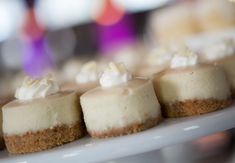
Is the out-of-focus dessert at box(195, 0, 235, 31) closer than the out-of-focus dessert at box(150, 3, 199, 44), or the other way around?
the out-of-focus dessert at box(195, 0, 235, 31)

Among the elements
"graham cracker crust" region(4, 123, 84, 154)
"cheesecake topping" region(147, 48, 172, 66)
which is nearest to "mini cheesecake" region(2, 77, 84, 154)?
"graham cracker crust" region(4, 123, 84, 154)

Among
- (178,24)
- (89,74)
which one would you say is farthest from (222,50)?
(178,24)

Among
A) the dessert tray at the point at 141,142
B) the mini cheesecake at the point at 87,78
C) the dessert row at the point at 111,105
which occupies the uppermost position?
the mini cheesecake at the point at 87,78

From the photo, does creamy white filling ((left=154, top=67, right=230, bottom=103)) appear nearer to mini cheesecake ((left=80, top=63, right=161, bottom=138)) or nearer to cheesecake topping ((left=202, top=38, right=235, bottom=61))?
mini cheesecake ((left=80, top=63, right=161, bottom=138))

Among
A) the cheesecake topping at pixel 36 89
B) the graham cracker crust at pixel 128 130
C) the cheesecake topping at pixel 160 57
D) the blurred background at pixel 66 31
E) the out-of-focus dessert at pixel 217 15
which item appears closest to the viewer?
the graham cracker crust at pixel 128 130

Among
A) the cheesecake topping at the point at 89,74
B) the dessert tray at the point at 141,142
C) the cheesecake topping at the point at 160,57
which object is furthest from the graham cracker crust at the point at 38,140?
the cheesecake topping at the point at 160,57

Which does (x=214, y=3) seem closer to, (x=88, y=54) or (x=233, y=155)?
(x=233, y=155)

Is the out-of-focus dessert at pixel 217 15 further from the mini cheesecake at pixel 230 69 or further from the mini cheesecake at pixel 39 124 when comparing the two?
the mini cheesecake at pixel 39 124
